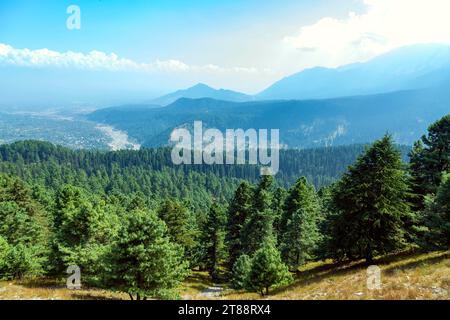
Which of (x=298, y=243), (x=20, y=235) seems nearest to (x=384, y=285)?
(x=298, y=243)

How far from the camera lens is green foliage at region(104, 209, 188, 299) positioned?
73.4ft

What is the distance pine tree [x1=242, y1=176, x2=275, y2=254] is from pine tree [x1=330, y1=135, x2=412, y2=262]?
15.6 meters

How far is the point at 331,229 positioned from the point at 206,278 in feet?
99.8

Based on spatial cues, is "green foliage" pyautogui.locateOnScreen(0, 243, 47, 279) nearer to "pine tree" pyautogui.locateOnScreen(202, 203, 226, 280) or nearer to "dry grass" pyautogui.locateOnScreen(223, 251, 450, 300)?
"dry grass" pyautogui.locateOnScreen(223, 251, 450, 300)

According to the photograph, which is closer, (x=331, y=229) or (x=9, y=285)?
(x=9, y=285)

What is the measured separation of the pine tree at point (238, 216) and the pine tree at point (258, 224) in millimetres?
1554

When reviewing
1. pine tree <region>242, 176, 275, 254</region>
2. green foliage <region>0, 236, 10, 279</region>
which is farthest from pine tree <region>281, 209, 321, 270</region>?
green foliage <region>0, 236, 10, 279</region>

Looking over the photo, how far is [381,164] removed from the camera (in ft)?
93.9

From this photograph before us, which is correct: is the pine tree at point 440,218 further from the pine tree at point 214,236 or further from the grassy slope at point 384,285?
the pine tree at point 214,236

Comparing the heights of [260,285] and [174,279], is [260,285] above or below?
below

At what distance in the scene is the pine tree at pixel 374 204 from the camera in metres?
28.0

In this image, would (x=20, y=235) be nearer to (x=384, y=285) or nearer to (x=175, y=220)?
(x=175, y=220)

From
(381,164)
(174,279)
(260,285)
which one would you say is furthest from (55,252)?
(381,164)

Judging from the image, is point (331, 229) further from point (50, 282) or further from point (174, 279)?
point (50, 282)
